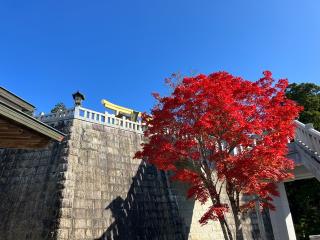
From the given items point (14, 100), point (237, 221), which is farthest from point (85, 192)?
point (14, 100)

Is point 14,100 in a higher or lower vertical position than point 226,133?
lower

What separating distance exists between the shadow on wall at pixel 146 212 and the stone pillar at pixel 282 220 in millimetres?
5442

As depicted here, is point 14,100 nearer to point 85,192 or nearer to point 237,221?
point 237,221

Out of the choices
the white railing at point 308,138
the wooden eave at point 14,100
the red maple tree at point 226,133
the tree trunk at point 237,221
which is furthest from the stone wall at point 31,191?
the white railing at point 308,138

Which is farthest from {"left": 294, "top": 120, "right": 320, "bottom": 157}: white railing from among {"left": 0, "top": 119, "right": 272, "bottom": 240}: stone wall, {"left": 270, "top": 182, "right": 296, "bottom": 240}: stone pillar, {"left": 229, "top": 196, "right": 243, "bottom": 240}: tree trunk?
{"left": 0, "top": 119, "right": 272, "bottom": 240}: stone wall

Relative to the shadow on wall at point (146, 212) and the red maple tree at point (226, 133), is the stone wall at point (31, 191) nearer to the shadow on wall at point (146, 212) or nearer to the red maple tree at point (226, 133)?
the shadow on wall at point (146, 212)

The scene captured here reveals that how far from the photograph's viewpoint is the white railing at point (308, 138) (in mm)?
11734

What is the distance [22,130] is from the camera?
15.2 ft

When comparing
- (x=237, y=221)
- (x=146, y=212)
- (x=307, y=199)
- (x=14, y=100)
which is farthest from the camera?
(x=307, y=199)

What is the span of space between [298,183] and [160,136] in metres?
20.8

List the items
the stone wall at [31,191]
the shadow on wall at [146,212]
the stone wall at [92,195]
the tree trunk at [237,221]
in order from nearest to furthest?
the tree trunk at [237,221], the stone wall at [31,191], the stone wall at [92,195], the shadow on wall at [146,212]

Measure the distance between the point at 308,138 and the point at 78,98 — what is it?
528 inches

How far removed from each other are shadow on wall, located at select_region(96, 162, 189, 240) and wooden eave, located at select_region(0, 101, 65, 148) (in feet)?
35.2

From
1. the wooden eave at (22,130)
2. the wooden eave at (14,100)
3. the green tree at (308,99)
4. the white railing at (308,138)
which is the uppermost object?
the green tree at (308,99)
